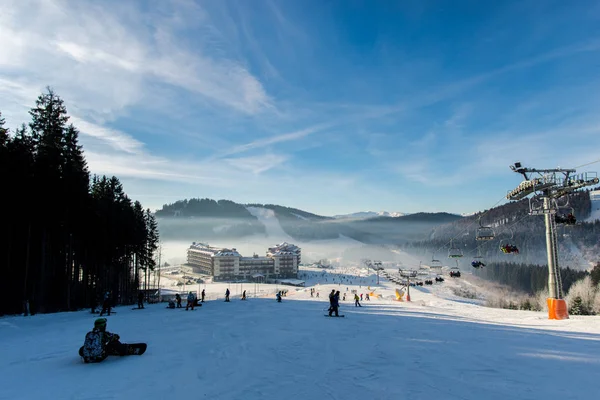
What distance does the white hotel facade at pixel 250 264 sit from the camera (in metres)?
150

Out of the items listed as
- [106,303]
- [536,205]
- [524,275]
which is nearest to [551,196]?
[536,205]

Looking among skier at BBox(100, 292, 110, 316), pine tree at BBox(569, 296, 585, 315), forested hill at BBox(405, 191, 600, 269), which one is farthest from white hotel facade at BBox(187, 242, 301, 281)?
skier at BBox(100, 292, 110, 316)

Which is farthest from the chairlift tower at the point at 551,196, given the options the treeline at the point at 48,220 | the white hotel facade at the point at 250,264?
the white hotel facade at the point at 250,264

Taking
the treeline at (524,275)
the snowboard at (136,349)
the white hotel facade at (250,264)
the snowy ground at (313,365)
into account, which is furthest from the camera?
the white hotel facade at (250,264)

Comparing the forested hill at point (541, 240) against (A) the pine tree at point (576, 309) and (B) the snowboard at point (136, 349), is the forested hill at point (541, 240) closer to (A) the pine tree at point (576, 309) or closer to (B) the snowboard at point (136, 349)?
(A) the pine tree at point (576, 309)

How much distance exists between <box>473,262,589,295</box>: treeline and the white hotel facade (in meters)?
82.7

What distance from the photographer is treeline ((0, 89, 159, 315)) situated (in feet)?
77.6

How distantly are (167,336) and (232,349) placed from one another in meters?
3.86

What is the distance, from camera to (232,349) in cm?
1048

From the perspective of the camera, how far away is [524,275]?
418ft

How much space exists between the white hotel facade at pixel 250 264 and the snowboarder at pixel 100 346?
13799 centimetres

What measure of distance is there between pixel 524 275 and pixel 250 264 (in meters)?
112

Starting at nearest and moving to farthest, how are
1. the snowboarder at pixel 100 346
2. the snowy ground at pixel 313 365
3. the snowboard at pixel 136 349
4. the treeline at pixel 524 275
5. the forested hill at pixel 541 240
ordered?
the snowy ground at pixel 313 365, the snowboarder at pixel 100 346, the snowboard at pixel 136 349, the treeline at pixel 524 275, the forested hill at pixel 541 240

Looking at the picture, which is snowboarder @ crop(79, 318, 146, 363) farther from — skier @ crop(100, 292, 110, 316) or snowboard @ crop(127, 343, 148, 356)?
skier @ crop(100, 292, 110, 316)
